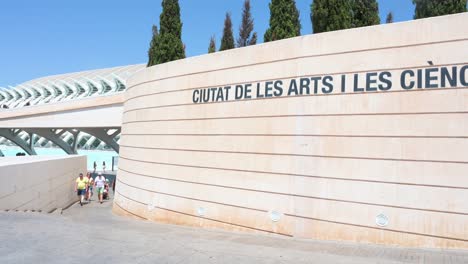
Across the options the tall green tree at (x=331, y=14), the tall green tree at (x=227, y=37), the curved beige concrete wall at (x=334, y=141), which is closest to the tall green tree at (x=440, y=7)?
the tall green tree at (x=331, y=14)

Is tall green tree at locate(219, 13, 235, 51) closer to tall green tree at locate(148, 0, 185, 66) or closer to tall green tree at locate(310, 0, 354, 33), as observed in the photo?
tall green tree at locate(148, 0, 185, 66)

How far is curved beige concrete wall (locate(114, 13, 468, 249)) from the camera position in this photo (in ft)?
23.8

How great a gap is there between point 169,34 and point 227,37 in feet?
7.04

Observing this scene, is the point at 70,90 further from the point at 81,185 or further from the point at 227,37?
the point at 227,37

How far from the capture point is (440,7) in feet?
30.1

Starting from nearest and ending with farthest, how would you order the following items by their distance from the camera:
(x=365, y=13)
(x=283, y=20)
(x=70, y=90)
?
(x=365, y=13) < (x=283, y=20) < (x=70, y=90)

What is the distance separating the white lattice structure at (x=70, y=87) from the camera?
202 ft

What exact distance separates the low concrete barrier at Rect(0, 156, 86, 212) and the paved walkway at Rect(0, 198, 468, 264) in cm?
357

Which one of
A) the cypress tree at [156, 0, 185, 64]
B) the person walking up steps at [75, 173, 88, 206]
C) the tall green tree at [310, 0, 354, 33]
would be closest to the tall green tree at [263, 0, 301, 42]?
the tall green tree at [310, 0, 354, 33]

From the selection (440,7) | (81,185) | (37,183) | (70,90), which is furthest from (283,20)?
(70,90)

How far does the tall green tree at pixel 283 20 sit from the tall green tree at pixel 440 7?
3.13m

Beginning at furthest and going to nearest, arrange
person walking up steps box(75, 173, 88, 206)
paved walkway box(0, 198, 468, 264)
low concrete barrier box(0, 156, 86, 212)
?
1. person walking up steps box(75, 173, 88, 206)
2. low concrete barrier box(0, 156, 86, 212)
3. paved walkway box(0, 198, 468, 264)

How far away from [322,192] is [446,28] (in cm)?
348

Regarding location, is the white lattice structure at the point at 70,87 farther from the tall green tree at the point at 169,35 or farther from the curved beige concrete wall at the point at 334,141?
the curved beige concrete wall at the point at 334,141
